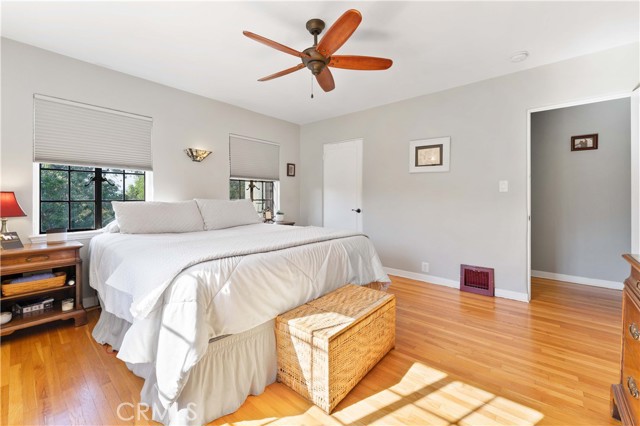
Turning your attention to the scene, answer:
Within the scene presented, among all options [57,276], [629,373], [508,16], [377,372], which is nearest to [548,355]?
[629,373]

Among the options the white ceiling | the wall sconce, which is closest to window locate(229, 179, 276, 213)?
the wall sconce

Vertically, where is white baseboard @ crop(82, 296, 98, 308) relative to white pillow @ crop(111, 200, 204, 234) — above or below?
below

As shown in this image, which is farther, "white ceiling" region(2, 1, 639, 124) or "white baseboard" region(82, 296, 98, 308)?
"white baseboard" region(82, 296, 98, 308)

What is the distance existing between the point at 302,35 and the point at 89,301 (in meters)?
3.24

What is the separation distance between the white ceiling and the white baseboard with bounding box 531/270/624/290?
8.87ft

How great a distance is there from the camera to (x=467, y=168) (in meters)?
3.43

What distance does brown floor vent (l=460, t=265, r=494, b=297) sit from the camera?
10.7 ft

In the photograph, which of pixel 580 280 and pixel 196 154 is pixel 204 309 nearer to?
pixel 196 154

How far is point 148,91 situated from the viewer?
3238mm

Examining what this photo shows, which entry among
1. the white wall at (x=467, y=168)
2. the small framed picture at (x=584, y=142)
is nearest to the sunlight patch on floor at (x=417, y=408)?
the white wall at (x=467, y=168)

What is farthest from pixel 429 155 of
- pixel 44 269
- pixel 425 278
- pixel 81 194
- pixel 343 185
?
pixel 44 269

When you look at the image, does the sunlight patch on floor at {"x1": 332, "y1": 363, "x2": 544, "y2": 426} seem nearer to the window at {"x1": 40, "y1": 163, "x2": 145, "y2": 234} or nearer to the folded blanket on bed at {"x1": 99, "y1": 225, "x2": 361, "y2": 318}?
the folded blanket on bed at {"x1": 99, "y1": 225, "x2": 361, "y2": 318}

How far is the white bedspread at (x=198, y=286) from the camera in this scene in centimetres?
133

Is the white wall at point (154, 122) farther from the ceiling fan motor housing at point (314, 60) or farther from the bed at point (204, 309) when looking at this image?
the ceiling fan motor housing at point (314, 60)
